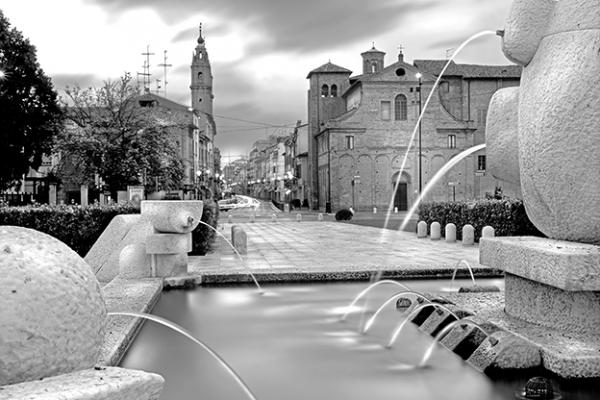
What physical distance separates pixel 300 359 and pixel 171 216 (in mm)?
4976

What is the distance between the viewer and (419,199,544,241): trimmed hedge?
20.1m

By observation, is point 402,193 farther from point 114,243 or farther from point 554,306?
point 554,306

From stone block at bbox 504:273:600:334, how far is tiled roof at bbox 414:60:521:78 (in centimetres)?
6347

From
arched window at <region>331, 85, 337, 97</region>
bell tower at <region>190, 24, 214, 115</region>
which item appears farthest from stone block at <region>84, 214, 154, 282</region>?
bell tower at <region>190, 24, 214, 115</region>

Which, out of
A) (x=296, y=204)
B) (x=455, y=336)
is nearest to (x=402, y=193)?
(x=296, y=204)

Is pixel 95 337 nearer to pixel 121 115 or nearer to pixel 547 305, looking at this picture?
pixel 547 305

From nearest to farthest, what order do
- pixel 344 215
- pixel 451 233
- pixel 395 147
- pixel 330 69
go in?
1. pixel 451 233
2. pixel 344 215
3. pixel 395 147
4. pixel 330 69

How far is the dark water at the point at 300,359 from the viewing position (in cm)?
477

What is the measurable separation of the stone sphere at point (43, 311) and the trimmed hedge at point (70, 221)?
45.5 ft

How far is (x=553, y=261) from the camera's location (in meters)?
4.86

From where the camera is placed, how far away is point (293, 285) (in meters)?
10.2

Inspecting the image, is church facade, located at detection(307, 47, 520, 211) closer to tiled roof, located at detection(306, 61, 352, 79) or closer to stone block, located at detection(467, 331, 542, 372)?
tiled roof, located at detection(306, 61, 352, 79)

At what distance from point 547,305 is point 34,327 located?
14.8 ft

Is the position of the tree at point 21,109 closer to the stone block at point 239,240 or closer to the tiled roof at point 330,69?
the stone block at point 239,240
